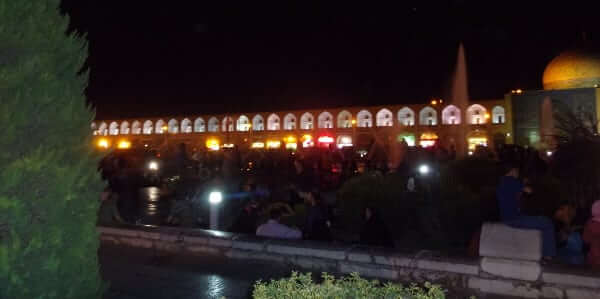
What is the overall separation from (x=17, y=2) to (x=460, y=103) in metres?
48.4

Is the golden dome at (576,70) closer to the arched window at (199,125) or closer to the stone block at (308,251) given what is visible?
the stone block at (308,251)

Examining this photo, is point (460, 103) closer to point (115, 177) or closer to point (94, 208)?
point (115, 177)

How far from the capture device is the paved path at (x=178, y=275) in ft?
18.0

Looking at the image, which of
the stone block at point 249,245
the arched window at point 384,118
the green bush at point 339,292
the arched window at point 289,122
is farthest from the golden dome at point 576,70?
the green bush at point 339,292

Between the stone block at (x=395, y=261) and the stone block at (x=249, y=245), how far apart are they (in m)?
1.75

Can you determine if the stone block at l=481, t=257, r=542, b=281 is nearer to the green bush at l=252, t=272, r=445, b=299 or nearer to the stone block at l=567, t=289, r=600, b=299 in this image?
the stone block at l=567, t=289, r=600, b=299

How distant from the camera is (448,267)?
17.5ft

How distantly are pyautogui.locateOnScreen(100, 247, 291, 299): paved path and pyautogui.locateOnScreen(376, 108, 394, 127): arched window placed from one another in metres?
48.2

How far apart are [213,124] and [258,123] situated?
21.9ft

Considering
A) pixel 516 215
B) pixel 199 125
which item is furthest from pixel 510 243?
pixel 199 125

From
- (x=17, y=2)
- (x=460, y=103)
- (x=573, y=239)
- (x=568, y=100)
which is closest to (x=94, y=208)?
(x=17, y=2)

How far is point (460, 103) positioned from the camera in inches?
1861

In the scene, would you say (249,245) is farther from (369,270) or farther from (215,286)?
(369,270)

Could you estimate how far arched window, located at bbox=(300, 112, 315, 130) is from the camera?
57.6 meters
